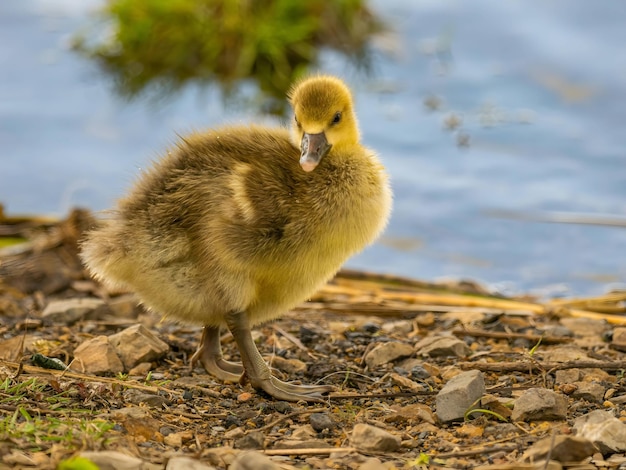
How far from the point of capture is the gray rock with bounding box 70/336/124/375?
12.0 feet

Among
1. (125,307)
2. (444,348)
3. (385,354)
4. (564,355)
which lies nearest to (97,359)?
(125,307)

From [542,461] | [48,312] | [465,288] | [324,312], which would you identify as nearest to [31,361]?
[48,312]

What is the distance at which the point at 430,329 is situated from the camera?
14.4ft

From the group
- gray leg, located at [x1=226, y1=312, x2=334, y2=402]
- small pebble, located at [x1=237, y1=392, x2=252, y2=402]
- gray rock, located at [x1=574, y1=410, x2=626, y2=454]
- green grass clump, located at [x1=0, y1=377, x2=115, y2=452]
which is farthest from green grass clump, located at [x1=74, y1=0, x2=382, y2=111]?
gray rock, located at [x1=574, y1=410, x2=626, y2=454]

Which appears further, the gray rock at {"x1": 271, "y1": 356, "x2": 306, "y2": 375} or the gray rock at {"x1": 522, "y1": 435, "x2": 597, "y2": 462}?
the gray rock at {"x1": 271, "y1": 356, "x2": 306, "y2": 375}

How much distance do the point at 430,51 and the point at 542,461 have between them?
554cm

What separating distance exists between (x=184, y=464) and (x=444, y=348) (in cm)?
152

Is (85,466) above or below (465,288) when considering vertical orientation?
below

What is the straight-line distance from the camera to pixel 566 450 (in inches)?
106

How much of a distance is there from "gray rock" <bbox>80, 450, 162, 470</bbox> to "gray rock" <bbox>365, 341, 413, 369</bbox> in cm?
136

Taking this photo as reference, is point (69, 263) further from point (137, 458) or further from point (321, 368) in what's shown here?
point (137, 458)

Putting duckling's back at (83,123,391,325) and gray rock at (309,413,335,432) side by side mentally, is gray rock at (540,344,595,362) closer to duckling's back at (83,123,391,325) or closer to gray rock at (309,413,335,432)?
duckling's back at (83,123,391,325)

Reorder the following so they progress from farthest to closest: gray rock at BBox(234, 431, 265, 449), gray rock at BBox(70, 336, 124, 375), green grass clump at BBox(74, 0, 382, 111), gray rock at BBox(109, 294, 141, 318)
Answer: green grass clump at BBox(74, 0, 382, 111)
gray rock at BBox(109, 294, 141, 318)
gray rock at BBox(70, 336, 124, 375)
gray rock at BBox(234, 431, 265, 449)

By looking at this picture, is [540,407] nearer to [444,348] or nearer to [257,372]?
[444,348]
